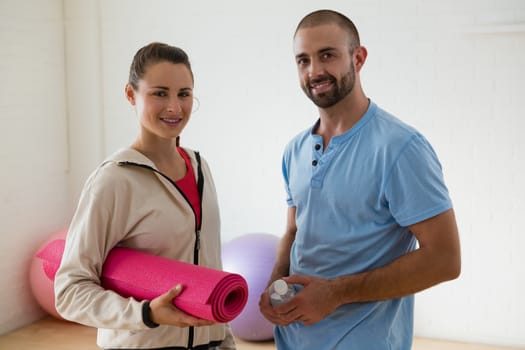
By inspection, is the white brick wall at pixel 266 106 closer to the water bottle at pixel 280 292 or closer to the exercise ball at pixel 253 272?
the exercise ball at pixel 253 272

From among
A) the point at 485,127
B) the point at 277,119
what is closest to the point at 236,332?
the point at 277,119

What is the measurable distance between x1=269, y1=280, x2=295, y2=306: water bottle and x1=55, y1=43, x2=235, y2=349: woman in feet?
0.61

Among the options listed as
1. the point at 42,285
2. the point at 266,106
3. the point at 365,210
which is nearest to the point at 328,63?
the point at 365,210

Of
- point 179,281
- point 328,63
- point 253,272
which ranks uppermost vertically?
point 328,63

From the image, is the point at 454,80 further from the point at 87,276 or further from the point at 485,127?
the point at 87,276

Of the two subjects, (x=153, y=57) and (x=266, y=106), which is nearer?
(x=153, y=57)

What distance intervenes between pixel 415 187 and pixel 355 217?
0.66 ft

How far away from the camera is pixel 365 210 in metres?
1.72

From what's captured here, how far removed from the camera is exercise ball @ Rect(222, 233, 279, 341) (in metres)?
3.70

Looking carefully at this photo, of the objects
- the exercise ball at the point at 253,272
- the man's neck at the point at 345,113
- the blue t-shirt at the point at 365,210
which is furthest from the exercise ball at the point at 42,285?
the man's neck at the point at 345,113

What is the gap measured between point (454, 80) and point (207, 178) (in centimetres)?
245

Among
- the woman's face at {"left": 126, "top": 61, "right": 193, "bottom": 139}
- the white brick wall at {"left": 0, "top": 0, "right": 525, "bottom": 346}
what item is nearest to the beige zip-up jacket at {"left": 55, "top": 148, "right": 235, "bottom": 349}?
the woman's face at {"left": 126, "top": 61, "right": 193, "bottom": 139}

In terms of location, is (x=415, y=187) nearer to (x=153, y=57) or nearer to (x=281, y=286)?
(x=281, y=286)

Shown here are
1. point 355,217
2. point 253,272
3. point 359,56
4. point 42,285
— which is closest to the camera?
point 355,217
